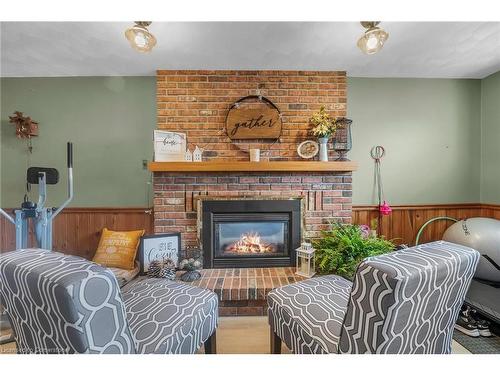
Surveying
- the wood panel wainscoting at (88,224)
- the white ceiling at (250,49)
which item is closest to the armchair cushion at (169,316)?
the wood panel wainscoting at (88,224)

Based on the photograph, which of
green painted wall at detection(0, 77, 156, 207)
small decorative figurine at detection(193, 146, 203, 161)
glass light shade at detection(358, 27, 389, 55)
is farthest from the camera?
green painted wall at detection(0, 77, 156, 207)

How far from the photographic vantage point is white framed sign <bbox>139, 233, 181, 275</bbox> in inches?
86.2

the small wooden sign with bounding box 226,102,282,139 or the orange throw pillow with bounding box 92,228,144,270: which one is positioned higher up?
the small wooden sign with bounding box 226,102,282,139

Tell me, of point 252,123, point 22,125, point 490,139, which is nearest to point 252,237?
point 252,123

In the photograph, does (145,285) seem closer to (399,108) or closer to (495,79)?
(399,108)

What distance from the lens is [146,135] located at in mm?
2600

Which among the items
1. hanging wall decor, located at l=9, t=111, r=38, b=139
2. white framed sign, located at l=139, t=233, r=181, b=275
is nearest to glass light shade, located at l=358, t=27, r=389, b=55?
white framed sign, located at l=139, t=233, r=181, b=275

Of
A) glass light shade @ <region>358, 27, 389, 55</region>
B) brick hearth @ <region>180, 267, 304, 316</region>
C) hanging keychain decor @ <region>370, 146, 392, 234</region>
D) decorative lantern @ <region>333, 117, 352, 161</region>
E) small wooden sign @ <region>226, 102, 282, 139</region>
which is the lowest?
brick hearth @ <region>180, 267, 304, 316</region>

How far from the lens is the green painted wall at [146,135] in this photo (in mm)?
2561

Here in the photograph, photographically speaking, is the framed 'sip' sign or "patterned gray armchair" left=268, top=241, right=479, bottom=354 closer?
"patterned gray armchair" left=268, top=241, right=479, bottom=354

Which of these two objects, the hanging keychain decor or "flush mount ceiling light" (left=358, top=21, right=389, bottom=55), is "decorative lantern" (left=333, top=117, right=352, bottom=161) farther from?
"flush mount ceiling light" (left=358, top=21, right=389, bottom=55)

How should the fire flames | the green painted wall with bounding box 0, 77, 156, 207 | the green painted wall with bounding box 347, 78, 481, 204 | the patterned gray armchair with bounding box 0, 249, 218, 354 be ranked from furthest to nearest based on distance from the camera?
the green painted wall with bounding box 347, 78, 481, 204 → the green painted wall with bounding box 0, 77, 156, 207 → the fire flames → the patterned gray armchair with bounding box 0, 249, 218, 354

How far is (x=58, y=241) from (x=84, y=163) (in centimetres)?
91

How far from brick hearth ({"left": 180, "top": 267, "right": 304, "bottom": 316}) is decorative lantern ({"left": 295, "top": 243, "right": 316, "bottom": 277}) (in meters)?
0.07
